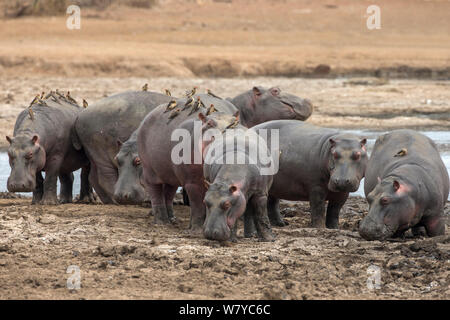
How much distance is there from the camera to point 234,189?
7207 mm

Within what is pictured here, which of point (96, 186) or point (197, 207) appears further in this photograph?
point (96, 186)

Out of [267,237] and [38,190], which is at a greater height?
[267,237]

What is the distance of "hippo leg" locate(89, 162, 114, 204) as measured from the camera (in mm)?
10875

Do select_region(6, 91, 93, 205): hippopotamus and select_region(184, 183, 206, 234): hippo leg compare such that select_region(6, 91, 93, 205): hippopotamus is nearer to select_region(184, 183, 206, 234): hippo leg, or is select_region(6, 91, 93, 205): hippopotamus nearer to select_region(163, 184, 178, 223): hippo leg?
select_region(163, 184, 178, 223): hippo leg

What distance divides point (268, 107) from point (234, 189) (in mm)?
5020

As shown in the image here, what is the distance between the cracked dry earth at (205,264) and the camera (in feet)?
21.0

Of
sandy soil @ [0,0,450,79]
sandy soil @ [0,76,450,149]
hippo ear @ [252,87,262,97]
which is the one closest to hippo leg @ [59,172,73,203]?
hippo ear @ [252,87,262,97]

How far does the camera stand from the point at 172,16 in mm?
36125

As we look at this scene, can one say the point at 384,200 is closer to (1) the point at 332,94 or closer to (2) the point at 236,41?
(1) the point at 332,94

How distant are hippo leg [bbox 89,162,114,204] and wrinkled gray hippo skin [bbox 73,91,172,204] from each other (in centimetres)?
1

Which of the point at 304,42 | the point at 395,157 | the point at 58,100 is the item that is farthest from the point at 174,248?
the point at 304,42

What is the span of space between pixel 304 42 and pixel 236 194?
24.3 m

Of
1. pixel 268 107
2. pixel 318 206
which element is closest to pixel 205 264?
pixel 318 206

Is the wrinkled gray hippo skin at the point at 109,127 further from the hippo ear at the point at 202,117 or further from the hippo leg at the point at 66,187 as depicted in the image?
the hippo ear at the point at 202,117
